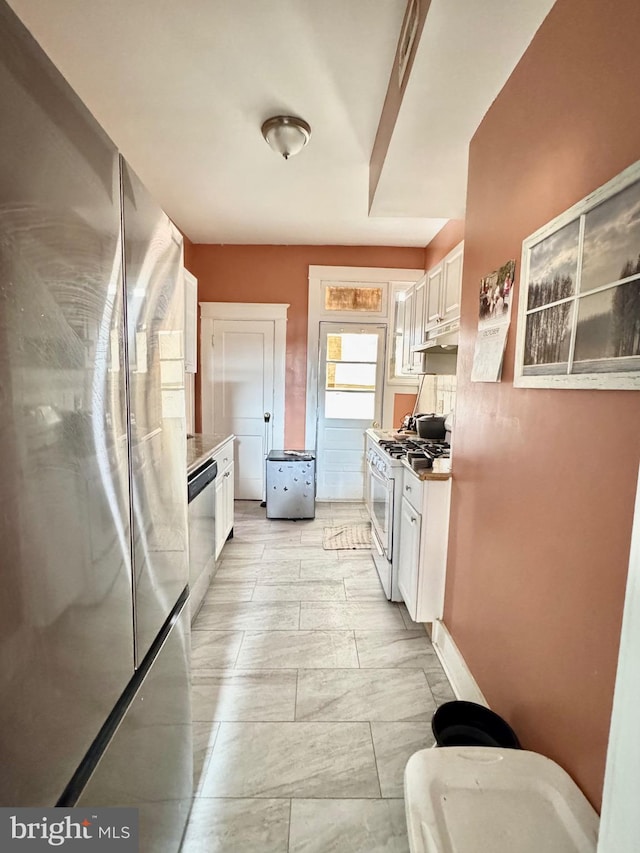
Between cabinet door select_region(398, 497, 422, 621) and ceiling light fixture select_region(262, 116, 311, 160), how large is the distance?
213 centimetres

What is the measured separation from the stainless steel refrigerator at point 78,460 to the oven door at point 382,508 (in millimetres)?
1666

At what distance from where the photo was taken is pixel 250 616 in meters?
2.37

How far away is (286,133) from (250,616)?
2749mm

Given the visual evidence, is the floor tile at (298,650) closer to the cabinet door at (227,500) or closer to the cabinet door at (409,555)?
the cabinet door at (409,555)

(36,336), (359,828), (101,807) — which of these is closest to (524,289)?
(36,336)

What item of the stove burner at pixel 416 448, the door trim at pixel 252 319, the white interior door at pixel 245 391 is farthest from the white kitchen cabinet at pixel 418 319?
the white interior door at pixel 245 391

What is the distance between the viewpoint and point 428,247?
163 inches

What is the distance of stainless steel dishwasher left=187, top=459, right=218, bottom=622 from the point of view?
2.13 meters

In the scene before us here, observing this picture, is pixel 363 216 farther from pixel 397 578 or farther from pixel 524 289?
pixel 397 578

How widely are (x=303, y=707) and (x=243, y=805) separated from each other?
0.44m

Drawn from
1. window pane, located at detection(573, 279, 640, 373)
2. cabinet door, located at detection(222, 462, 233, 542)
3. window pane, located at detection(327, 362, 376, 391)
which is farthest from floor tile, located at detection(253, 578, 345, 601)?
window pane, located at detection(327, 362, 376, 391)

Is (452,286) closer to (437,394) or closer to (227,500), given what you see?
(437,394)

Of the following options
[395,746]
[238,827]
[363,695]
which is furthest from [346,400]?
[238,827]

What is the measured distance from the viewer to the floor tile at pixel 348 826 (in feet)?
3.99
